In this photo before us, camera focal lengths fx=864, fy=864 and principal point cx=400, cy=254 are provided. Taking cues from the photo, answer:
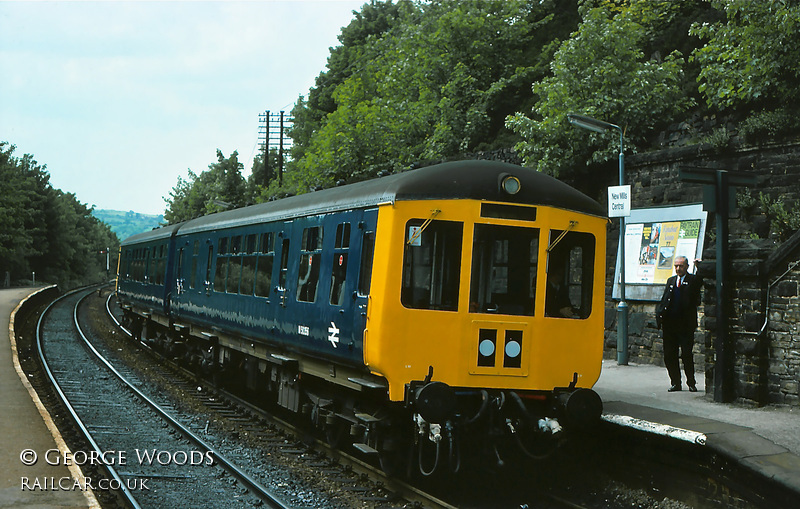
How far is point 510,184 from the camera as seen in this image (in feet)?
26.6

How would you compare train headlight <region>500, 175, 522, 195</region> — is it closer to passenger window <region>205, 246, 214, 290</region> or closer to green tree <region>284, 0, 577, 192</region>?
passenger window <region>205, 246, 214, 290</region>

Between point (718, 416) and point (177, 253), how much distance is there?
11.7 metres

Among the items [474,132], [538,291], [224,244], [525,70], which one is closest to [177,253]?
[224,244]

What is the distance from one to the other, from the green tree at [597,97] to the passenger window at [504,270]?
34.5 feet

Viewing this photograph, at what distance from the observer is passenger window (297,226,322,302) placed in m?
9.54

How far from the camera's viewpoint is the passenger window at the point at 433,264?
7.87 meters

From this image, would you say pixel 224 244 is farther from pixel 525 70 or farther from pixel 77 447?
pixel 525 70

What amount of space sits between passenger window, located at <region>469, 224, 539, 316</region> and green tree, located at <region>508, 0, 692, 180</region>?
10.5 metres

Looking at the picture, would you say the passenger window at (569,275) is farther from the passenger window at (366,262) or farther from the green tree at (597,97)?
the green tree at (597,97)

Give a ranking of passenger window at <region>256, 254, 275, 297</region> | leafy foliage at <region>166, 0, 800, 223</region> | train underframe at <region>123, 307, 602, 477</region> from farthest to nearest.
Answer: leafy foliage at <region>166, 0, 800, 223</region>, passenger window at <region>256, 254, 275, 297</region>, train underframe at <region>123, 307, 602, 477</region>

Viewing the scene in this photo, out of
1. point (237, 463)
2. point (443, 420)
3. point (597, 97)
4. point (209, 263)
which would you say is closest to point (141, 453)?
point (237, 463)

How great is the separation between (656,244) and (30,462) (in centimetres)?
1126

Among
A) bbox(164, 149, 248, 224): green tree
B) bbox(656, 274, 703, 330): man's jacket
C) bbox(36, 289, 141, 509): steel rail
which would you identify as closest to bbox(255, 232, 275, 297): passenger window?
bbox(36, 289, 141, 509): steel rail

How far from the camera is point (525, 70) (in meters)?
30.4
